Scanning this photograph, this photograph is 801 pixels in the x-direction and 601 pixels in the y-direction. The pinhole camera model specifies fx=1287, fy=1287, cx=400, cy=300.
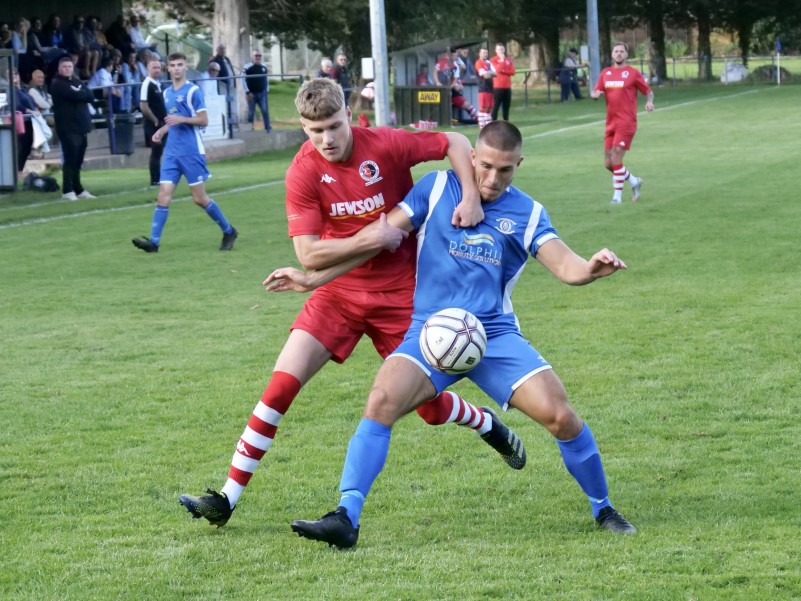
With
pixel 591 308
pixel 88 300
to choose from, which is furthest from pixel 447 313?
pixel 88 300

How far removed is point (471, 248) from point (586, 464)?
99 centimetres

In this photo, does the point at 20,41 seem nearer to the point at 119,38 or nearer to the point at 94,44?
the point at 94,44

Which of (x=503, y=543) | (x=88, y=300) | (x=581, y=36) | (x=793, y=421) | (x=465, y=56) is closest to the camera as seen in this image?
(x=503, y=543)

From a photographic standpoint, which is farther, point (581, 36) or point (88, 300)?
point (581, 36)

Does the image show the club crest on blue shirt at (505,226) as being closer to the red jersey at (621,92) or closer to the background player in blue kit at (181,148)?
the background player in blue kit at (181,148)

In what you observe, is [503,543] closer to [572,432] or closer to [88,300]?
[572,432]

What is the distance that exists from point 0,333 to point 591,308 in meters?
4.66

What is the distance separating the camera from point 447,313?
5.19m

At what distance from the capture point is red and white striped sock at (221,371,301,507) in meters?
5.44

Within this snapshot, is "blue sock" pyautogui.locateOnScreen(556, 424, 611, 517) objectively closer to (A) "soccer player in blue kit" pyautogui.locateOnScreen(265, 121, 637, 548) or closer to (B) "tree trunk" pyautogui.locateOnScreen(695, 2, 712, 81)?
(A) "soccer player in blue kit" pyautogui.locateOnScreen(265, 121, 637, 548)

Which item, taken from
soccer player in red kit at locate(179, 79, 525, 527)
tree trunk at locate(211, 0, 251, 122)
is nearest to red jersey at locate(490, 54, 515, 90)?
tree trunk at locate(211, 0, 251, 122)

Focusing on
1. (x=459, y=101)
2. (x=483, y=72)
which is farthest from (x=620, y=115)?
(x=459, y=101)

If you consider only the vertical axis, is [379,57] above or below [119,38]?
below

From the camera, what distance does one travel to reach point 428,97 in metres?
35.2
